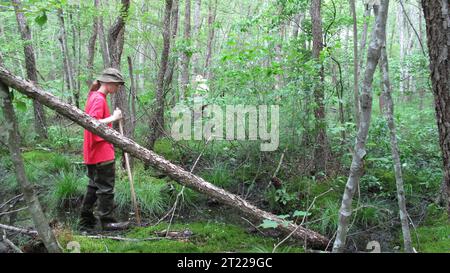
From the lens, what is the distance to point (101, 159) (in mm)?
4621

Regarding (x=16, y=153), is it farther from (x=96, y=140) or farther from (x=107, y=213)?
(x=107, y=213)

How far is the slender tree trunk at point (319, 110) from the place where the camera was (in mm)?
5816

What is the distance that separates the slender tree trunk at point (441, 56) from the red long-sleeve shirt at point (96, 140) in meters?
3.80

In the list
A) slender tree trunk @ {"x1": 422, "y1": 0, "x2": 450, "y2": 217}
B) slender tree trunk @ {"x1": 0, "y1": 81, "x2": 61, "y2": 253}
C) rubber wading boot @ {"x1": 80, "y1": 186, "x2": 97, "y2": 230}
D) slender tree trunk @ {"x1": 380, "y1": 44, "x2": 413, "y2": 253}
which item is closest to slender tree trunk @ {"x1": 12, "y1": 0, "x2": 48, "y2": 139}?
rubber wading boot @ {"x1": 80, "y1": 186, "x2": 97, "y2": 230}

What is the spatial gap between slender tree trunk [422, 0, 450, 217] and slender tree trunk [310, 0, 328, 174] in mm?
2262

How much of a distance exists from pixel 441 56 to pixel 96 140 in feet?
13.1

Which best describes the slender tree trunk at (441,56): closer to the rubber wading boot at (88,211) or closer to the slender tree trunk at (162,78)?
the rubber wading boot at (88,211)

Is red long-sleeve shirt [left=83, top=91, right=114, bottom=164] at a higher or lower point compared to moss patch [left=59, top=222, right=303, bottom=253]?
higher

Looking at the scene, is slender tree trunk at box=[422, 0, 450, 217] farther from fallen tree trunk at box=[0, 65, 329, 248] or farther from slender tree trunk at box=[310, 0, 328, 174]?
slender tree trunk at box=[310, 0, 328, 174]

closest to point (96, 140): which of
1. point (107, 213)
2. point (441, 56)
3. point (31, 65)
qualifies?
point (107, 213)

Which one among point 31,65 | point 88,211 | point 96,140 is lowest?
point 88,211

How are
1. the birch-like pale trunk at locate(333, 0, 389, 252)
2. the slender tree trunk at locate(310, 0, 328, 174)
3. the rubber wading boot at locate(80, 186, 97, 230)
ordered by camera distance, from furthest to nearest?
1. the slender tree trunk at locate(310, 0, 328, 174)
2. the rubber wading boot at locate(80, 186, 97, 230)
3. the birch-like pale trunk at locate(333, 0, 389, 252)

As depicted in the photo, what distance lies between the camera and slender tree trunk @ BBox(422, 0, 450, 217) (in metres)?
3.21

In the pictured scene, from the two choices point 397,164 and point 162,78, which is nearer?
point 397,164
